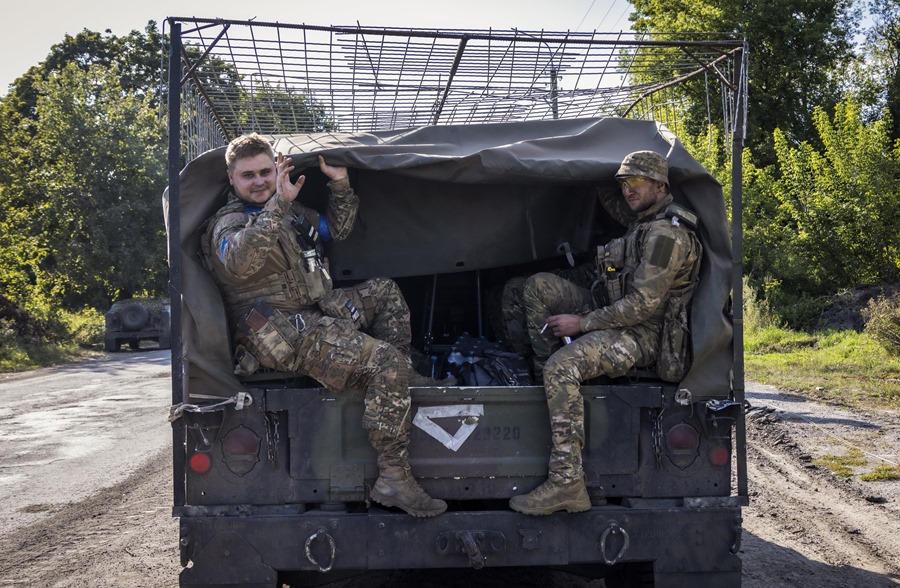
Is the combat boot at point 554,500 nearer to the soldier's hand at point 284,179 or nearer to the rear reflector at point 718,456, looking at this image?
the rear reflector at point 718,456

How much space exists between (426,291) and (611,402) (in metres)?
2.04

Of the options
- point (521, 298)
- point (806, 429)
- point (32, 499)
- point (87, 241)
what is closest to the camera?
point (521, 298)

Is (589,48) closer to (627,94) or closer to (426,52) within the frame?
(426,52)

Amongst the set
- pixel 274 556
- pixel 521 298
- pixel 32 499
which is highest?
pixel 521 298

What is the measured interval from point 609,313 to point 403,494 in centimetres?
136

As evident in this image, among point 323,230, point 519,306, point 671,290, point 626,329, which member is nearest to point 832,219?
point 519,306

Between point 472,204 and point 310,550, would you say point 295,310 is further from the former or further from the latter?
point 472,204

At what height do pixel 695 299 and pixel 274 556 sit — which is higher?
pixel 695 299

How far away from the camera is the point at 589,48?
486 centimetres

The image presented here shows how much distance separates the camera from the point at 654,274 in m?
A: 4.46

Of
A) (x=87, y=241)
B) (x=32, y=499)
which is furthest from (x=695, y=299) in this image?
(x=87, y=241)

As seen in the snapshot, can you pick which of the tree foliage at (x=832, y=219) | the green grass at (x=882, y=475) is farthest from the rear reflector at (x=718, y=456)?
the tree foliage at (x=832, y=219)

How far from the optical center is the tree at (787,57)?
29.6m

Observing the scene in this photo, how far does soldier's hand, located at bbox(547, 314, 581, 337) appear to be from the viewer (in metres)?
4.68
